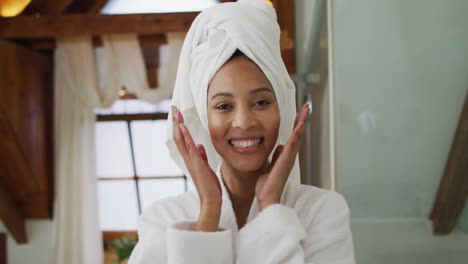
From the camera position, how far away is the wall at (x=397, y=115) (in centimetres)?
107

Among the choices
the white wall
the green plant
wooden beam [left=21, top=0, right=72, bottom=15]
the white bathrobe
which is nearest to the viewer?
the white bathrobe

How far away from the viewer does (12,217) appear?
3895 millimetres

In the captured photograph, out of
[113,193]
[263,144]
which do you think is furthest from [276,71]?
[113,193]

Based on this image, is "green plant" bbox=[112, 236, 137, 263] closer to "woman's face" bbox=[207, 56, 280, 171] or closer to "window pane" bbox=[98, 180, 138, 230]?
"window pane" bbox=[98, 180, 138, 230]

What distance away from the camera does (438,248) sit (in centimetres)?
115

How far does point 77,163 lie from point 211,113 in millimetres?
3567

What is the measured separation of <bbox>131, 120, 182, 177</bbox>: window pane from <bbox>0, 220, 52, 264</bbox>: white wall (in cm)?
132

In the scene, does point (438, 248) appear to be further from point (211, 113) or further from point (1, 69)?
point (1, 69)

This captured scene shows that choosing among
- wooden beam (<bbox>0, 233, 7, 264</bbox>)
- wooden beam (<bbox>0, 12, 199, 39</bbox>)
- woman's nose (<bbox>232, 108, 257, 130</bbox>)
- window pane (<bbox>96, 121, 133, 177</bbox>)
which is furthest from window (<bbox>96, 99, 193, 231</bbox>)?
woman's nose (<bbox>232, 108, 257, 130</bbox>)

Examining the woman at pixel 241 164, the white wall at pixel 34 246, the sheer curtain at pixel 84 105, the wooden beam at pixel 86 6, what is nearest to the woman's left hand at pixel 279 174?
the woman at pixel 241 164

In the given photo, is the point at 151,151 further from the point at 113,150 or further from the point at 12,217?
the point at 12,217

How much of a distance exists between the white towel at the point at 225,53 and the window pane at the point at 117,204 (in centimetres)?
470

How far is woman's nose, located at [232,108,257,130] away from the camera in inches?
29.3

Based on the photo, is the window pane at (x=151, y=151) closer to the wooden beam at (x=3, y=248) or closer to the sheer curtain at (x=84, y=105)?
the sheer curtain at (x=84, y=105)
